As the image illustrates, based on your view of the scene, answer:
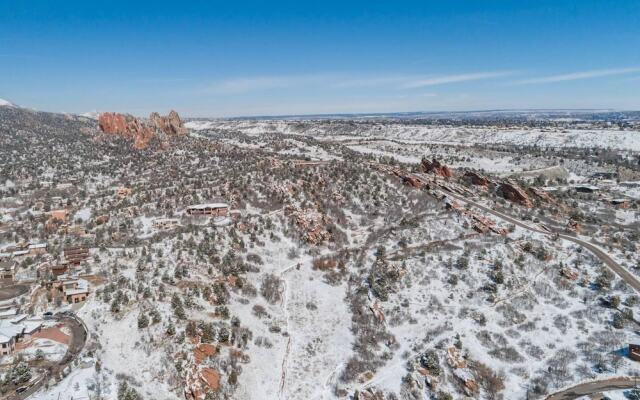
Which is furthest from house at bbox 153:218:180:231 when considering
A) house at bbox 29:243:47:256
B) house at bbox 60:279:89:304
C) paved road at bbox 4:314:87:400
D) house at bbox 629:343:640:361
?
house at bbox 629:343:640:361

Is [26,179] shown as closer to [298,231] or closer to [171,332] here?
[298,231]

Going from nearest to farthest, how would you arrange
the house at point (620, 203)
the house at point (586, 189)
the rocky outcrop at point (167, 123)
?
the house at point (620, 203) → the house at point (586, 189) → the rocky outcrop at point (167, 123)

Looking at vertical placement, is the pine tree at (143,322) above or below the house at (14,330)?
below

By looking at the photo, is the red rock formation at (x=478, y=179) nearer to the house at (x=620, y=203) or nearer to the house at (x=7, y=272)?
the house at (x=620, y=203)

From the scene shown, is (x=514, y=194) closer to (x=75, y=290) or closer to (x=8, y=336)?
(x=75, y=290)

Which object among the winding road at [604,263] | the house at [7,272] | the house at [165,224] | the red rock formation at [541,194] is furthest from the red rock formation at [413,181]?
the house at [7,272]

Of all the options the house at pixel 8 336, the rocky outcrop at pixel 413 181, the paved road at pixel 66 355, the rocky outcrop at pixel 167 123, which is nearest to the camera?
the paved road at pixel 66 355
